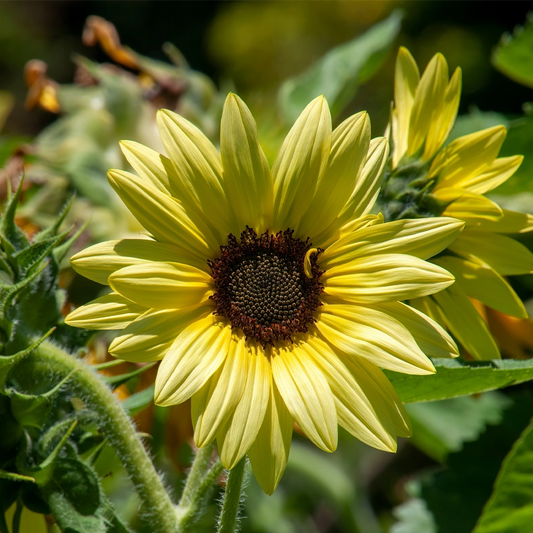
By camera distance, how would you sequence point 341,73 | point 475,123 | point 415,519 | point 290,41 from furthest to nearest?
point 290,41 → point 341,73 → point 475,123 → point 415,519

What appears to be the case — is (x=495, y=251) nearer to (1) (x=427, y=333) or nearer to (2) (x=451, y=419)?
(1) (x=427, y=333)

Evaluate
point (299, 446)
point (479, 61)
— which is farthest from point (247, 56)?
point (299, 446)

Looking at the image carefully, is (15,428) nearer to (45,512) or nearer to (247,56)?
(45,512)

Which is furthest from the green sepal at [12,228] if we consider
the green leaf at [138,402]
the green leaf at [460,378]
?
the green leaf at [460,378]

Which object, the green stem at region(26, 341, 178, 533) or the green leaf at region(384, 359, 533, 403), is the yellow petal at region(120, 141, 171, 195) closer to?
the green stem at region(26, 341, 178, 533)

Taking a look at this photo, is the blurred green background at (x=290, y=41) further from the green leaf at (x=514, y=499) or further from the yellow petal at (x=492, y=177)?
the green leaf at (x=514, y=499)

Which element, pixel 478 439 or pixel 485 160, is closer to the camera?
pixel 485 160

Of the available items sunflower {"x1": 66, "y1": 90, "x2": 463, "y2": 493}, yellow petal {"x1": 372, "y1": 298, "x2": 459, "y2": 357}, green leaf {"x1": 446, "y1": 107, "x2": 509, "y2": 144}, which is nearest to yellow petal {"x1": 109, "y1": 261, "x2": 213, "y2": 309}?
sunflower {"x1": 66, "y1": 90, "x2": 463, "y2": 493}

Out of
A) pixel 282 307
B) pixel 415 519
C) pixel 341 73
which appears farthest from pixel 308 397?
pixel 341 73
